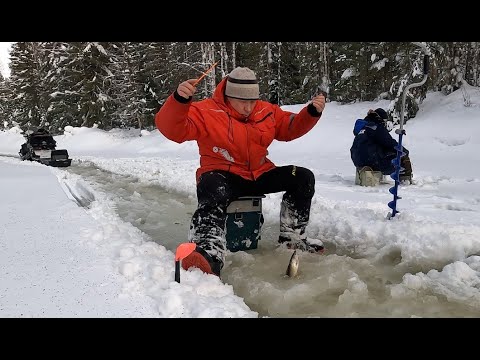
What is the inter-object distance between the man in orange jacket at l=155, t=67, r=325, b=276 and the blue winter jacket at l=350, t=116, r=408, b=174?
3.60 metres

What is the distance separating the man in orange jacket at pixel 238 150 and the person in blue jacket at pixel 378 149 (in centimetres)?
360

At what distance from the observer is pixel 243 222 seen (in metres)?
3.48

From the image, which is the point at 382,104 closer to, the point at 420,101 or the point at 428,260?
the point at 420,101

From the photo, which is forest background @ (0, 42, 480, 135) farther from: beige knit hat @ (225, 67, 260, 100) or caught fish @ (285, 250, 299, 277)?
caught fish @ (285, 250, 299, 277)

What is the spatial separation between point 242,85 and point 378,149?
4.24m

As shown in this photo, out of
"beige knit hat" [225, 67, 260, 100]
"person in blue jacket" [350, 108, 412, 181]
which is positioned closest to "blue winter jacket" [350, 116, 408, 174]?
"person in blue jacket" [350, 108, 412, 181]

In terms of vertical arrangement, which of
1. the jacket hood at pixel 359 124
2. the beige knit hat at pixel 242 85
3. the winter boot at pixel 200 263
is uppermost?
the beige knit hat at pixel 242 85

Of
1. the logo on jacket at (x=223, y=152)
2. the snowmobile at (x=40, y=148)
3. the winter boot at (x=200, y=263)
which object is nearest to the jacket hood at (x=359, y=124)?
the logo on jacket at (x=223, y=152)

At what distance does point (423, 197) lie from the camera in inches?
219

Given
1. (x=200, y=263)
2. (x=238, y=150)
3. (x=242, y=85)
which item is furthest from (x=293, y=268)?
(x=242, y=85)

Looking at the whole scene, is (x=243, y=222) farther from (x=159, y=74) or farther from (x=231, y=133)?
(x=159, y=74)

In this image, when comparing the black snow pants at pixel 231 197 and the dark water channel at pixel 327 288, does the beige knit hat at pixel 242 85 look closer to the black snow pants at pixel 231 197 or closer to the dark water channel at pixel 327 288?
the black snow pants at pixel 231 197

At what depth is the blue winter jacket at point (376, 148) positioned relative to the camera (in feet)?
22.2
